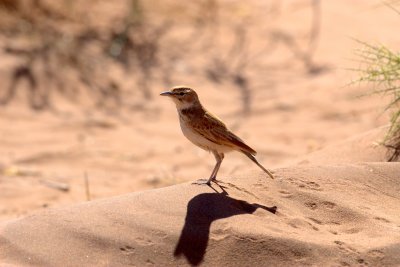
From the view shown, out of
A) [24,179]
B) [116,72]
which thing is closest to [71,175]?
[24,179]

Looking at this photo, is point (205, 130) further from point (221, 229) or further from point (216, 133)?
point (221, 229)

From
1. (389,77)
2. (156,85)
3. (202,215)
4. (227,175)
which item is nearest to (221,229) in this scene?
(202,215)

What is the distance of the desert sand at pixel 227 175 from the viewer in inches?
180

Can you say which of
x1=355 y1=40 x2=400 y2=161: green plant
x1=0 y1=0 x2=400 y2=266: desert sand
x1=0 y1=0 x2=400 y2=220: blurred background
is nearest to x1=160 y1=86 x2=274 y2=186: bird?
x1=0 y1=0 x2=400 y2=266: desert sand

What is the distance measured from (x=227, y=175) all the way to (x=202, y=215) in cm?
106

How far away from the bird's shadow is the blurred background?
9.71 ft

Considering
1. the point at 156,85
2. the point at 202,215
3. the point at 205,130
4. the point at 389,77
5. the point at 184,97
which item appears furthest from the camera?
the point at 156,85

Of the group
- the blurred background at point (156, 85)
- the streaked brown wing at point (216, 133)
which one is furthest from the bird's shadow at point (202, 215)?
the blurred background at point (156, 85)

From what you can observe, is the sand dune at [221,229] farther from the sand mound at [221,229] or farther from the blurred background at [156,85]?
the blurred background at [156,85]

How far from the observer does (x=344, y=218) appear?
4965 mm

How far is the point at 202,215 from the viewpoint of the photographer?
15.7 feet

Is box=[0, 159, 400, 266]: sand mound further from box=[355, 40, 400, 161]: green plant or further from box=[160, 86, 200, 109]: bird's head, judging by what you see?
box=[355, 40, 400, 161]: green plant

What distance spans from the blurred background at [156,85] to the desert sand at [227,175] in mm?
33

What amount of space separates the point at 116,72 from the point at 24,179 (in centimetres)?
366
